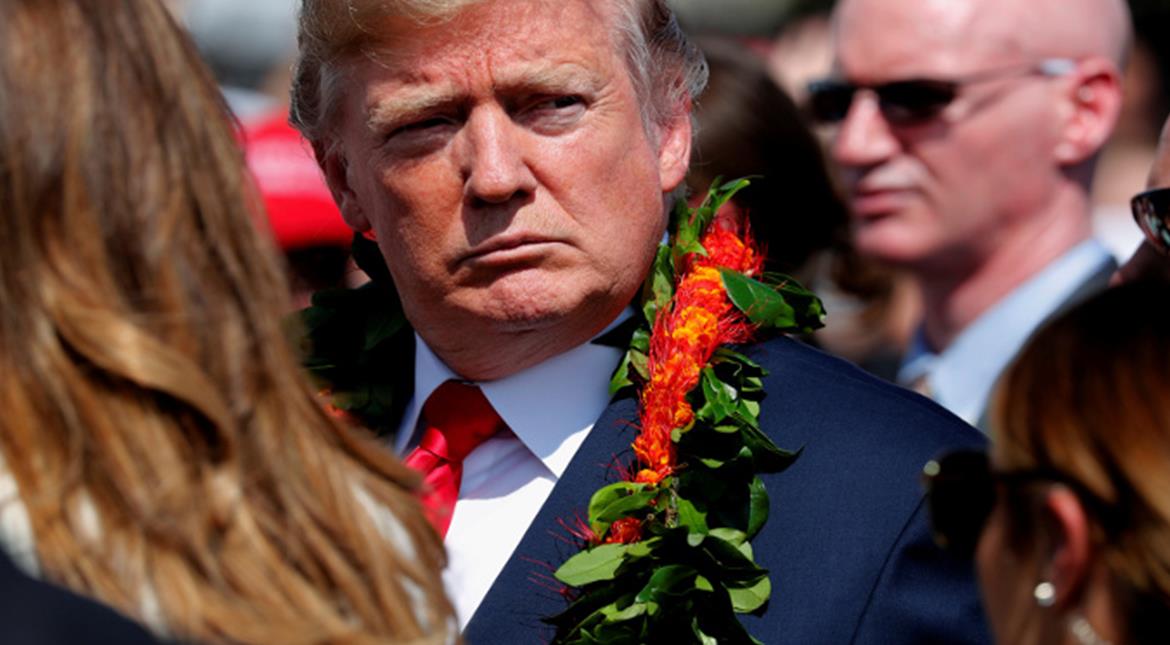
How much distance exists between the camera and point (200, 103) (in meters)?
1.85

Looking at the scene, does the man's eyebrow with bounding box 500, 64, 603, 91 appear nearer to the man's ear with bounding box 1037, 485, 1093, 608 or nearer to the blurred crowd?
the blurred crowd

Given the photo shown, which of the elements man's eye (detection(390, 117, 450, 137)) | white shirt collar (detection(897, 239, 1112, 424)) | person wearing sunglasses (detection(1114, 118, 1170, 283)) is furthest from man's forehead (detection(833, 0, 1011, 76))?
A: man's eye (detection(390, 117, 450, 137))

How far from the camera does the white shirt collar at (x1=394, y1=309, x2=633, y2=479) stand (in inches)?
125

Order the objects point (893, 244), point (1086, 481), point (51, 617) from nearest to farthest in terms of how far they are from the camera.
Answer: point (51, 617)
point (1086, 481)
point (893, 244)

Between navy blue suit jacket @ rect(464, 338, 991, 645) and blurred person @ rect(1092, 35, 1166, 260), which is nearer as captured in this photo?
navy blue suit jacket @ rect(464, 338, 991, 645)

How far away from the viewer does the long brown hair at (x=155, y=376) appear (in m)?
1.65

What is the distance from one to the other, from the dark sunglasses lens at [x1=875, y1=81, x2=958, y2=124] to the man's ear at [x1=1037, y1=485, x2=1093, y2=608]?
304 centimetres

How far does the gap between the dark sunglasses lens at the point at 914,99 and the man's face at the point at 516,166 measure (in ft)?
5.93

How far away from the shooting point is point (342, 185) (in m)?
3.52

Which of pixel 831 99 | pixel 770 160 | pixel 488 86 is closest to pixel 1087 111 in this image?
pixel 831 99

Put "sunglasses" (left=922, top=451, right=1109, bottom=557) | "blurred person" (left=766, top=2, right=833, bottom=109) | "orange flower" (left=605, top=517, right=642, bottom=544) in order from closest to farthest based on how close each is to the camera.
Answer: "sunglasses" (left=922, top=451, right=1109, bottom=557), "orange flower" (left=605, top=517, right=642, bottom=544), "blurred person" (left=766, top=2, right=833, bottom=109)

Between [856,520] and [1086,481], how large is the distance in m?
1.05

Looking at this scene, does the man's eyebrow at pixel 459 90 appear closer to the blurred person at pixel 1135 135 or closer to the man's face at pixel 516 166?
the man's face at pixel 516 166

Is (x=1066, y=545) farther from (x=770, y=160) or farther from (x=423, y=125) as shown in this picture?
(x=770, y=160)
